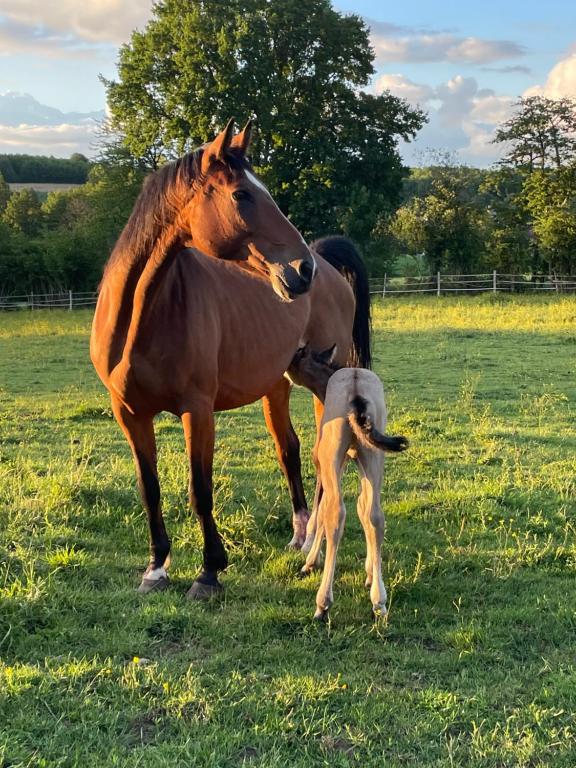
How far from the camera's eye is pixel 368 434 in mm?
3691

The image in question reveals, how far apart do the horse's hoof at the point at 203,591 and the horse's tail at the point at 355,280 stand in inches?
119

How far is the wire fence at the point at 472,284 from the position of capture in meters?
31.9

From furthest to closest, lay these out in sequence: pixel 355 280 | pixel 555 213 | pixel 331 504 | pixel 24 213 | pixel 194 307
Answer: pixel 24 213
pixel 555 213
pixel 355 280
pixel 194 307
pixel 331 504

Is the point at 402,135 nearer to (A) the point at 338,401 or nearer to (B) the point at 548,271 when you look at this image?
(B) the point at 548,271

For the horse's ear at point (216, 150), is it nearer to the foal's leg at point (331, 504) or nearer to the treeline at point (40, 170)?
the foal's leg at point (331, 504)

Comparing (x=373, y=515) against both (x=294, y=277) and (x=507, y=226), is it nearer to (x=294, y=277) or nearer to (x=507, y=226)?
(x=294, y=277)

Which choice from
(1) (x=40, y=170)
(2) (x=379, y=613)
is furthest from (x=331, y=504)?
(1) (x=40, y=170)

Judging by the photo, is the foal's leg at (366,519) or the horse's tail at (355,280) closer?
the foal's leg at (366,519)

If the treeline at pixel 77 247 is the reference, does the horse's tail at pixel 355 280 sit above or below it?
below

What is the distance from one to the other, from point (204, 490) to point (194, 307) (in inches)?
48.6

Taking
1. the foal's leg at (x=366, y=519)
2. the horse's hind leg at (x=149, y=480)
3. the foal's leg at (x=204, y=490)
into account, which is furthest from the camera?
the horse's hind leg at (x=149, y=480)

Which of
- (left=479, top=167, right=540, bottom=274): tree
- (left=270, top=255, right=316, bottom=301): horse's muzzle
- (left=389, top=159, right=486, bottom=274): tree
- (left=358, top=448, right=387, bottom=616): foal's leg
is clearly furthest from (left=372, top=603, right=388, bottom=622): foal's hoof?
(left=479, top=167, right=540, bottom=274): tree

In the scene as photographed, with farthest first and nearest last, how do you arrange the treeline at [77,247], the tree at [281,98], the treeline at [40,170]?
1. the treeline at [40,170]
2. the treeline at [77,247]
3. the tree at [281,98]

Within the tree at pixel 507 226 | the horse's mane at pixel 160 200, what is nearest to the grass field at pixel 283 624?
the horse's mane at pixel 160 200
